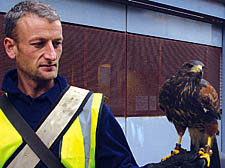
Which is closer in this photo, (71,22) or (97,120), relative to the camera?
(97,120)

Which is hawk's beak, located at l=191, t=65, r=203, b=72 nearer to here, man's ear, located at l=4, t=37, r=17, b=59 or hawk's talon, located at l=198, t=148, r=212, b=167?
hawk's talon, located at l=198, t=148, r=212, b=167

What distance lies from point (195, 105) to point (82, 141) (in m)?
1.82

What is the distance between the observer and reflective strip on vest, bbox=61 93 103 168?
1.11 metres

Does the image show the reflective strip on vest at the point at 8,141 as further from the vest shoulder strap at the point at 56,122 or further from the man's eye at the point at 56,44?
the man's eye at the point at 56,44

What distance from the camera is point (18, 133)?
108 centimetres

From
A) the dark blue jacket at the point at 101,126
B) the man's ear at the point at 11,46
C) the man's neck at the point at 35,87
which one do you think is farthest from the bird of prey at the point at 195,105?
the man's ear at the point at 11,46

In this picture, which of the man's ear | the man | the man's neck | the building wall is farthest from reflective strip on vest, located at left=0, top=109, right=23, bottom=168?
the building wall

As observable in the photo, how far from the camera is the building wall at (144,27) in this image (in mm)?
3869

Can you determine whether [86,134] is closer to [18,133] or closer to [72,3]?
[18,133]

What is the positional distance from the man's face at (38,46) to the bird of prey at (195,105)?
5.78ft

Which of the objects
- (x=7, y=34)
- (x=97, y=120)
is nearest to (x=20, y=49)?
(x=7, y=34)

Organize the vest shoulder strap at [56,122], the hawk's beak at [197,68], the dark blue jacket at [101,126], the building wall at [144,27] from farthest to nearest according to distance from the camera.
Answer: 1. the building wall at [144,27]
2. the hawk's beak at [197,68]
3. the dark blue jacket at [101,126]
4. the vest shoulder strap at [56,122]

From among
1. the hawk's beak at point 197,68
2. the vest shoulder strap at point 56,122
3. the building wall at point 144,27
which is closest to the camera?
the vest shoulder strap at point 56,122

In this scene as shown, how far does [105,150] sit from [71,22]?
279 cm
